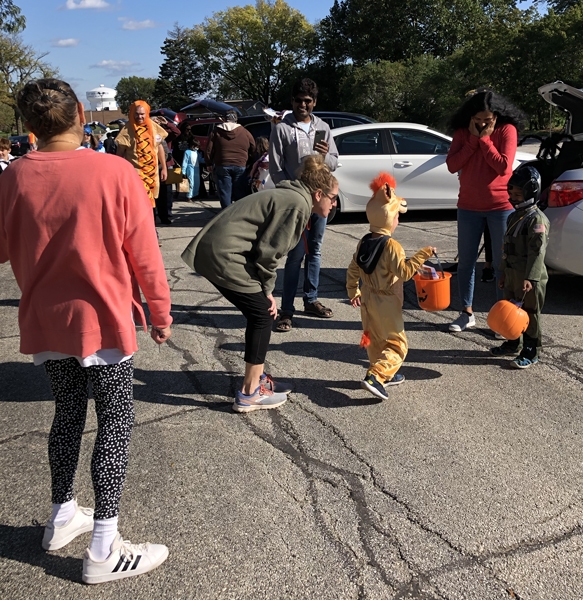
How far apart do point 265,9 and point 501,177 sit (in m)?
59.9

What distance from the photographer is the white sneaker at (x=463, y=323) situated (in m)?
5.13

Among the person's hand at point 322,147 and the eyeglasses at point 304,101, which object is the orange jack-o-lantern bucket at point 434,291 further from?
the eyeglasses at point 304,101

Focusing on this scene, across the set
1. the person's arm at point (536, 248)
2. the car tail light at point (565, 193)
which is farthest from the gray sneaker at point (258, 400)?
the car tail light at point (565, 193)

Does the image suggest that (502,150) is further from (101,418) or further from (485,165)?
(101,418)

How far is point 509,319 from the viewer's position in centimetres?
409

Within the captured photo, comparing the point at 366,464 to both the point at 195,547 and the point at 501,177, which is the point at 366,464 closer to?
the point at 195,547

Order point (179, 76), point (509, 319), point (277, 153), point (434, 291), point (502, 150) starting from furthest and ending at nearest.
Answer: point (179, 76), point (277, 153), point (502, 150), point (434, 291), point (509, 319)

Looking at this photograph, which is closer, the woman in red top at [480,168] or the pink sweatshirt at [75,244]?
the pink sweatshirt at [75,244]

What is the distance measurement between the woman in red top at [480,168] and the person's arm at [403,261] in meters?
1.41

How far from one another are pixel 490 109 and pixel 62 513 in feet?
13.4

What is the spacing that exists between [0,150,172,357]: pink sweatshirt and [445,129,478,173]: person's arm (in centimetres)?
337

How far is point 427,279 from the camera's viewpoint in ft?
14.4

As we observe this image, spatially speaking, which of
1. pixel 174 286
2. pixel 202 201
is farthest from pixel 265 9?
pixel 174 286

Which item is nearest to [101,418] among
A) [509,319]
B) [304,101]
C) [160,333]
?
[160,333]
